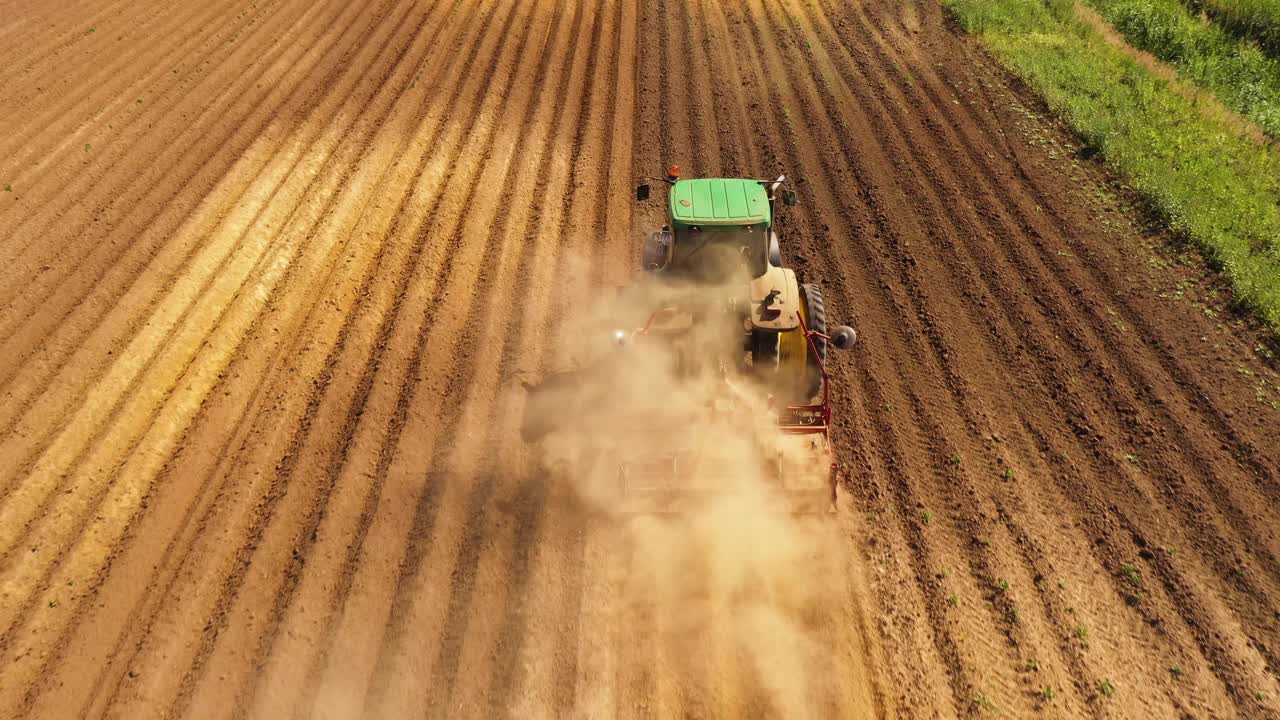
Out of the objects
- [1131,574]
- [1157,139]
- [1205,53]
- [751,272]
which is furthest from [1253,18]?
[751,272]

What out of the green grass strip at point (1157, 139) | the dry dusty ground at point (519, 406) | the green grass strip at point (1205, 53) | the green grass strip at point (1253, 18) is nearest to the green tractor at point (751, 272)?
the dry dusty ground at point (519, 406)

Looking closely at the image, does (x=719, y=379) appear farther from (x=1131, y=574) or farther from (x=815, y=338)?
(x=1131, y=574)

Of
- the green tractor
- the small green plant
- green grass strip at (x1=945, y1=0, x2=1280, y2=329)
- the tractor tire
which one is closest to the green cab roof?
the green tractor

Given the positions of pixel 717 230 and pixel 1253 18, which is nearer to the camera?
pixel 717 230

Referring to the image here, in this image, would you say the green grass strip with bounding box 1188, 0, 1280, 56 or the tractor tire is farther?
the green grass strip with bounding box 1188, 0, 1280, 56

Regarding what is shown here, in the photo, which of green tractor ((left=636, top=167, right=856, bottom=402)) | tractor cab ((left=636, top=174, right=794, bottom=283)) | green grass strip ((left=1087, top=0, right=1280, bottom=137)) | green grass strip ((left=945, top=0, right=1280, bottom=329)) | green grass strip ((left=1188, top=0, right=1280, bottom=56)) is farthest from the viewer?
green grass strip ((left=1188, top=0, right=1280, bottom=56))

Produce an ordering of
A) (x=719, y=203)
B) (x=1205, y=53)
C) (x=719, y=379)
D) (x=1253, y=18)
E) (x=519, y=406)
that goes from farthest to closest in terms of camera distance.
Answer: (x=1253, y=18) < (x=1205, y=53) < (x=519, y=406) < (x=719, y=203) < (x=719, y=379)

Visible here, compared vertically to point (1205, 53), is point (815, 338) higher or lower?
lower

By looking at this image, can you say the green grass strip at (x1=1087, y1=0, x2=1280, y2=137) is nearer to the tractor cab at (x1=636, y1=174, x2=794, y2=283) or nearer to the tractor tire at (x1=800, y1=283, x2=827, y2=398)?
the tractor tire at (x1=800, y1=283, x2=827, y2=398)
